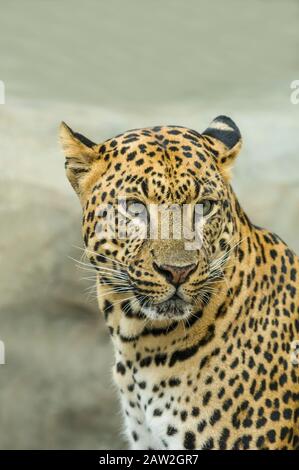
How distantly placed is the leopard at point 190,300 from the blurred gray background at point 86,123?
140 inches

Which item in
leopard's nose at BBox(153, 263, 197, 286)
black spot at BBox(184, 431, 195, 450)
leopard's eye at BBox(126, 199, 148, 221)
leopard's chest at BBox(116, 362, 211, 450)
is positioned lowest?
black spot at BBox(184, 431, 195, 450)

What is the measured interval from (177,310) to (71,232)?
414cm

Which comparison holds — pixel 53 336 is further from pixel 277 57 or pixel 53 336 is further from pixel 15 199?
pixel 277 57

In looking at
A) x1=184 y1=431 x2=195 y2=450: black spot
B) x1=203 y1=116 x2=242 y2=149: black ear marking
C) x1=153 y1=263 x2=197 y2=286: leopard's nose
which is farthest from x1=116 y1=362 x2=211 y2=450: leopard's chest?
x1=203 y1=116 x2=242 y2=149: black ear marking

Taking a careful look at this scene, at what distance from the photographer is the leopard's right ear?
6.83 m

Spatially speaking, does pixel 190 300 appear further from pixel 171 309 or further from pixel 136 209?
pixel 136 209

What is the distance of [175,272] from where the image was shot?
629 cm

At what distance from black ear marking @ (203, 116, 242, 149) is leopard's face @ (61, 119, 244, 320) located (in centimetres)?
28

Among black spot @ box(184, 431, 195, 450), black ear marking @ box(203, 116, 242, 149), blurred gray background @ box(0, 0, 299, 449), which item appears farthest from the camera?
blurred gray background @ box(0, 0, 299, 449)

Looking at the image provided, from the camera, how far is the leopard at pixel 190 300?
21.3 ft

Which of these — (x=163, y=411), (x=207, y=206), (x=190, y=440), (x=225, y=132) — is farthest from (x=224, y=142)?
(x=190, y=440)

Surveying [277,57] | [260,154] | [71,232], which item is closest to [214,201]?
[71,232]

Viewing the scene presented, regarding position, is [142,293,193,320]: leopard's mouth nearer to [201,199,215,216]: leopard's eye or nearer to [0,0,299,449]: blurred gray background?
[201,199,215,216]: leopard's eye

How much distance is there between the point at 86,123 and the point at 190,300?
5.05m
